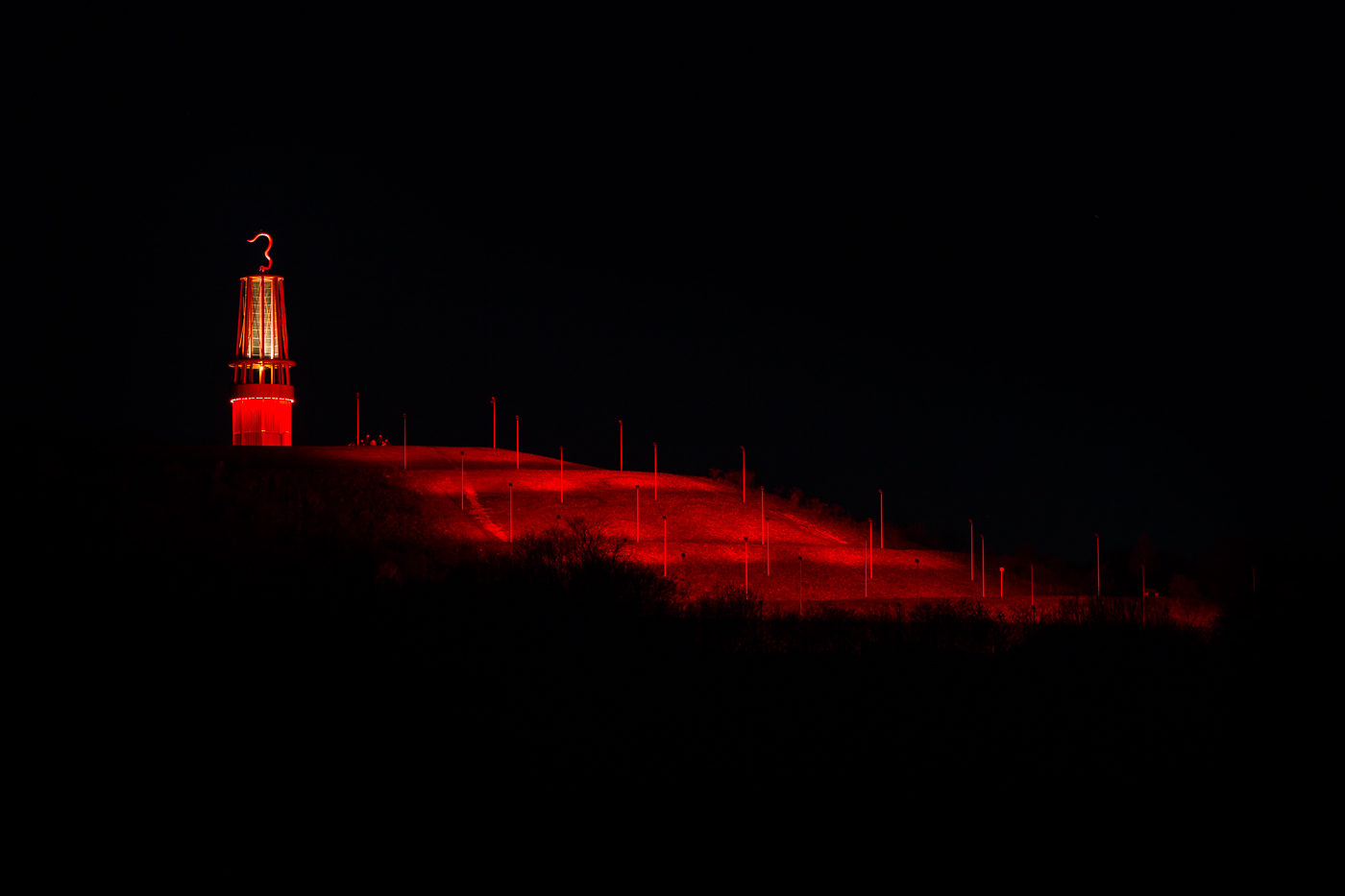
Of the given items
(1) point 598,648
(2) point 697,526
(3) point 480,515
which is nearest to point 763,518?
(2) point 697,526

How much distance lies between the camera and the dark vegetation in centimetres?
2166

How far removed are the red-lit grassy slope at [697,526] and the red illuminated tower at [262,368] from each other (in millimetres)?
8508

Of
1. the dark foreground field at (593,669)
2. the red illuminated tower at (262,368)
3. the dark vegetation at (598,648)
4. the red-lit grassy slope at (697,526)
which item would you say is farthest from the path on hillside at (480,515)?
the red illuminated tower at (262,368)

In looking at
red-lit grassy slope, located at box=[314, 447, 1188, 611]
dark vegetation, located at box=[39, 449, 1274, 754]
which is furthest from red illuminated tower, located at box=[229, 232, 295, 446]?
dark vegetation, located at box=[39, 449, 1274, 754]

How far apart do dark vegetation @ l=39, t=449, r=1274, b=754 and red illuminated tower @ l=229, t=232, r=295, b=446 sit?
23.1 m

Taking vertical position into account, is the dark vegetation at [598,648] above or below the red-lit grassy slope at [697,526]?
below

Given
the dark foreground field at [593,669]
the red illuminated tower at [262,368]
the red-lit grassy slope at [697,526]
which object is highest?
the red illuminated tower at [262,368]

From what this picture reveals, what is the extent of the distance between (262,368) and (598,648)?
136 feet

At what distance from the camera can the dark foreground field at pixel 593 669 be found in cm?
1994

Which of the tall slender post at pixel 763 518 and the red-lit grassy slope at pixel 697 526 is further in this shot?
the tall slender post at pixel 763 518

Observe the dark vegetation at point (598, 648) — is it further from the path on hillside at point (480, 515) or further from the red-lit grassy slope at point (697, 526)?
the path on hillside at point (480, 515)

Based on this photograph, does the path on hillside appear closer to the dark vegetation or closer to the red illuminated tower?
the dark vegetation

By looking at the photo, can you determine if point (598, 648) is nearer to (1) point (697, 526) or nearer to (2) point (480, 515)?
(1) point (697, 526)

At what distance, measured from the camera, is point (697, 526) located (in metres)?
45.4
